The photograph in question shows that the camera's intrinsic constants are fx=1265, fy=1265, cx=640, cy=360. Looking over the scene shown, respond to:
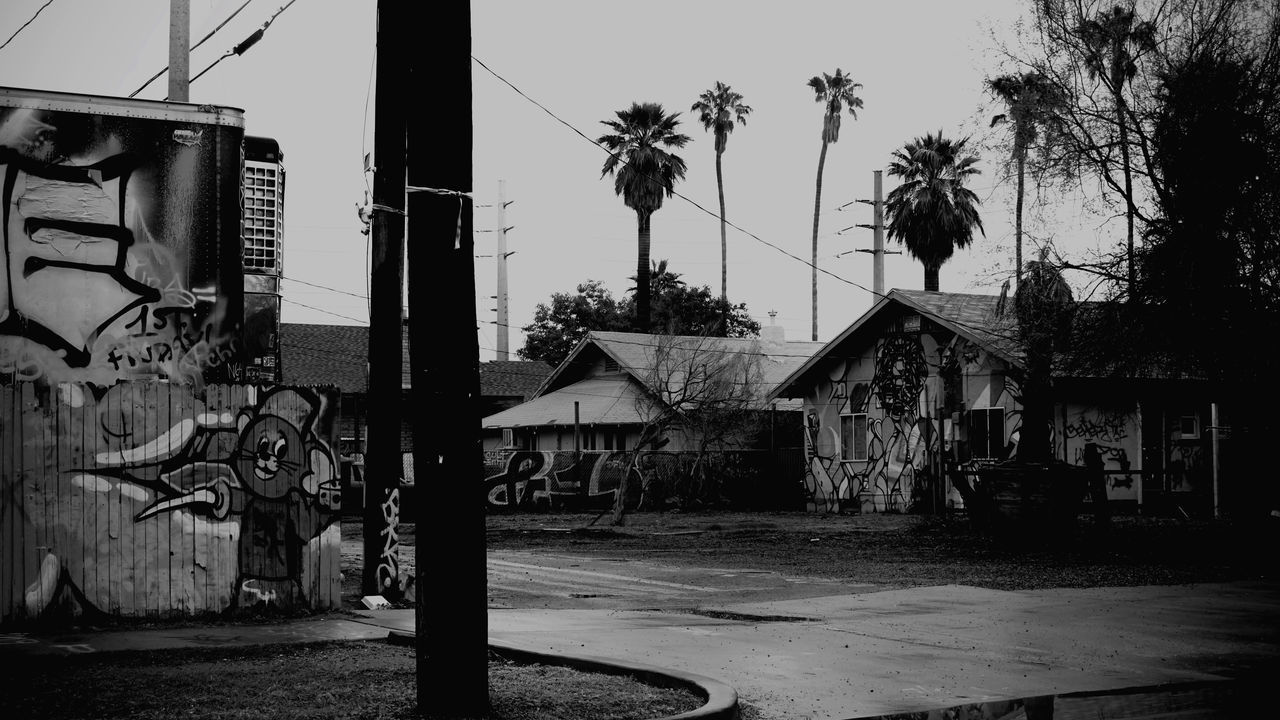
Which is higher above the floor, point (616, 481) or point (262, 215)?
point (262, 215)

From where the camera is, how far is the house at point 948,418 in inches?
1180

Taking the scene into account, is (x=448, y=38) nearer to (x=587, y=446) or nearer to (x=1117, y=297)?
(x=1117, y=297)

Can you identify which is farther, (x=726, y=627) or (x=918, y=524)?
(x=918, y=524)

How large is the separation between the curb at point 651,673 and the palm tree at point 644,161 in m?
40.2

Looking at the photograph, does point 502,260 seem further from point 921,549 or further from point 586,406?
point 921,549

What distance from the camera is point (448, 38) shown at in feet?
22.6

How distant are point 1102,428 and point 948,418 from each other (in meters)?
3.71

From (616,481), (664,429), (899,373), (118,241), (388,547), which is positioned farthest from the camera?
(616,481)

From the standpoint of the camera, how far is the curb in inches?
271

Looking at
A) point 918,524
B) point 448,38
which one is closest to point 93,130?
point 448,38

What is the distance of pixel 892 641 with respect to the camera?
33.8 feet

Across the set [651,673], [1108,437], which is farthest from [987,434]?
[651,673]

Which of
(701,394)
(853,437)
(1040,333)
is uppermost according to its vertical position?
(1040,333)

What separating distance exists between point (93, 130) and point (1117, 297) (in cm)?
1470
